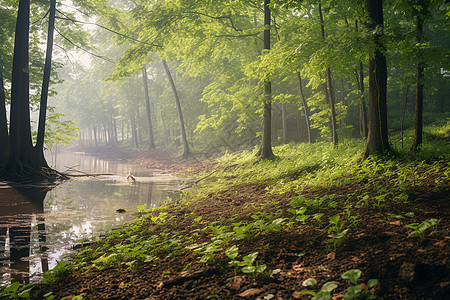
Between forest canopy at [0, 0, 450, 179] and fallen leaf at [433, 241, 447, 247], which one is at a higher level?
forest canopy at [0, 0, 450, 179]

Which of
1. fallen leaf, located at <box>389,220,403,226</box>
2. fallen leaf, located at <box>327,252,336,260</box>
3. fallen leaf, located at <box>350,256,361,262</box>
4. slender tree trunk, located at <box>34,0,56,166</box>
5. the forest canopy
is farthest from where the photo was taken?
slender tree trunk, located at <box>34,0,56,166</box>

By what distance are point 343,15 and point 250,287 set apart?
10.9m

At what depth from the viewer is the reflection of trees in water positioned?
12.5 feet

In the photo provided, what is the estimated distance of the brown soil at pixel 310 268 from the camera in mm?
2252

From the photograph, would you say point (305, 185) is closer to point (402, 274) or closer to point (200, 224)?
point (200, 224)

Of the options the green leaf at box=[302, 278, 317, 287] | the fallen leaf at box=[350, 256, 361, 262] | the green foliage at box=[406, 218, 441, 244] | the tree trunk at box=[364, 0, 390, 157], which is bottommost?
the green leaf at box=[302, 278, 317, 287]

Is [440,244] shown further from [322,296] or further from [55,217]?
[55,217]

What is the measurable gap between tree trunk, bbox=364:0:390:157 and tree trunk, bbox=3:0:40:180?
12488 mm

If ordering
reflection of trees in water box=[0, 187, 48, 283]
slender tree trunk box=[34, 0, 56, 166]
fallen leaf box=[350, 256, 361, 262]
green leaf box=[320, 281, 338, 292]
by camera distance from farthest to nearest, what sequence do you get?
slender tree trunk box=[34, 0, 56, 166] → reflection of trees in water box=[0, 187, 48, 283] → fallen leaf box=[350, 256, 361, 262] → green leaf box=[320, 281, 338, 292]

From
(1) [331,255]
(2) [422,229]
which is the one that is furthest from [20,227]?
(2) [422,229]

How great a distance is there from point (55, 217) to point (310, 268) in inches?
243

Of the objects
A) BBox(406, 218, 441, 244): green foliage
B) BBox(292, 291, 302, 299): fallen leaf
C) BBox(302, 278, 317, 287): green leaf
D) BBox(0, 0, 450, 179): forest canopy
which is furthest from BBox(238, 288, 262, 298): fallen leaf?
BBox(0, 0, 450, 179): forest canopy

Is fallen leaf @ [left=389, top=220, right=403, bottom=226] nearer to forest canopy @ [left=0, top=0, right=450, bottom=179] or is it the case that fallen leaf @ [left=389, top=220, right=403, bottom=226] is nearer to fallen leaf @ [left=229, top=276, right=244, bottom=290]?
fallen leaf @ [left=229, top=276, right=244, bottom=290]

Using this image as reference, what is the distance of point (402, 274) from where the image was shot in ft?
7.43
